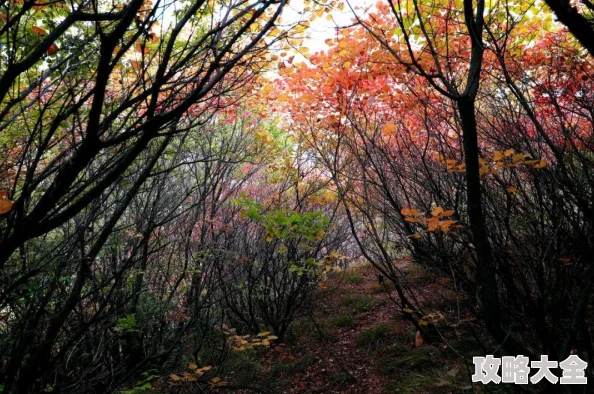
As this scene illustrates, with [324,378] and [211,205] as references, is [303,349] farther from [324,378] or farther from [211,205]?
[211,205]

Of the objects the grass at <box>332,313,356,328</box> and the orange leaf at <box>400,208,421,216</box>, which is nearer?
the orange leaf at <box>400,208,421,216</box>

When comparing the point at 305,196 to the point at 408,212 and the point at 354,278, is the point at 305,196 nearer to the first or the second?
the point at 354,278

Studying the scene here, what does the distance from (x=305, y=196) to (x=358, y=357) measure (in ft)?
8.57

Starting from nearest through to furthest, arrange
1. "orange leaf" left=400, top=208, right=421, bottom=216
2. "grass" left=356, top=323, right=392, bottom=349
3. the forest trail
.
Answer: "orange leaf" left=400, top=208, right=421, bottom=216 → the forest trail → "grass" left=356, top=323, right=392, bottom=349

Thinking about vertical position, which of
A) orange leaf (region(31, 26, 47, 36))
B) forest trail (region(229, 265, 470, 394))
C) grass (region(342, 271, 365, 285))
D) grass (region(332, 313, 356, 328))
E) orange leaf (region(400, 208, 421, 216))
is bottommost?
forest trail (region(229, 265, 470, 394))

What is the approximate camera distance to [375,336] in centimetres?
547

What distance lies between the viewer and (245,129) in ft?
20.7

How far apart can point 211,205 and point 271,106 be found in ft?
6.39

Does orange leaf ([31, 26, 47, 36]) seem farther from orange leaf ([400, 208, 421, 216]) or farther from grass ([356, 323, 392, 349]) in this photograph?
grass ([356, 323, 392, 349])

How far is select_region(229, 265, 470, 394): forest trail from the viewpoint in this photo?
4.30 meters

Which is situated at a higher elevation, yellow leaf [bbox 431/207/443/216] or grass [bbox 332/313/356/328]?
yellow leaf [bbox 431/207/443/216]

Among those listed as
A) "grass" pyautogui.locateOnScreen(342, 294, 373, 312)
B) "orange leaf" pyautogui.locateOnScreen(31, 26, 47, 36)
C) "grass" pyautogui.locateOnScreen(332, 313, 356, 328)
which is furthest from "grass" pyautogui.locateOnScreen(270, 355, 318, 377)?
"orange leaf" pyautogui.locateOnScreen(31, 26, 47, 36)

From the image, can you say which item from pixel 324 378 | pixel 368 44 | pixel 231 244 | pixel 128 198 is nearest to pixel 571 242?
pixel 368 44

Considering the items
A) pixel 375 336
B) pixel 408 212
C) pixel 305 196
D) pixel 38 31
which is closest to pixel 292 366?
pixel 375 336
